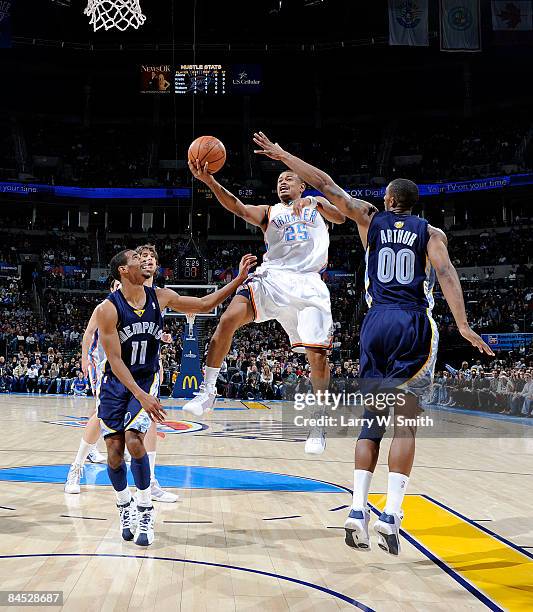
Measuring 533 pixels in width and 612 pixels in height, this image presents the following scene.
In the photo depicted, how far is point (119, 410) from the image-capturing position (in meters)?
4.80

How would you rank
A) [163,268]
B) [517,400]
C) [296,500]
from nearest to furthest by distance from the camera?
[296,500], [517,400], [163,268]

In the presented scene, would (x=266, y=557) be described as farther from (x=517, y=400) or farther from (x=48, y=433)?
(x=517, y=400)

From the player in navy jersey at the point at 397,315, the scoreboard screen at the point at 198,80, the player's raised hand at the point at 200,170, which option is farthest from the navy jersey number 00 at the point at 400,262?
the scoreboard screen at the point at 198,80

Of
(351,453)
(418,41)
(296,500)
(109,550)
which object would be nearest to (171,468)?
(296,500)

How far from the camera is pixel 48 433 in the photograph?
11.0m

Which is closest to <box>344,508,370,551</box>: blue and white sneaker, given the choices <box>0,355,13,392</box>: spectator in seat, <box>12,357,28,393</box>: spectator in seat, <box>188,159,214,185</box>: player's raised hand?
<box>188,159,214,185</box>: player's raised hand

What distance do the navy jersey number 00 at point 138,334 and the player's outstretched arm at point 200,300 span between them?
19 cm

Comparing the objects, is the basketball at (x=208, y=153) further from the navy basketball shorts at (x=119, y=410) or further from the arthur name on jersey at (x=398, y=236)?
the navy basketball shorts at (x=119, y=410)

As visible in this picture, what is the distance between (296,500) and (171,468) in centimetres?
224

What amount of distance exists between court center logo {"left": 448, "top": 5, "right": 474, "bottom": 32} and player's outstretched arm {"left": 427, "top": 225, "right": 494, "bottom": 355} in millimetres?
15012

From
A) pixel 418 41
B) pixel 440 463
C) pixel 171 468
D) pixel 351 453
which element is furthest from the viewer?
pixel 418 41

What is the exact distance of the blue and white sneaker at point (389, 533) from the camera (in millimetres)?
4027

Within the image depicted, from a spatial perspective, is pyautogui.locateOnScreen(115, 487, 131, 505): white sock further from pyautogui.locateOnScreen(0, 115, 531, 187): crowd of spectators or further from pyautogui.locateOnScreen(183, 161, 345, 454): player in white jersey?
pyautogui.locateOnScreen(0, 115, 531, 187): crowd of spectators

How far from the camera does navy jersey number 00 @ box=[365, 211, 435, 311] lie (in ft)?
14.4
